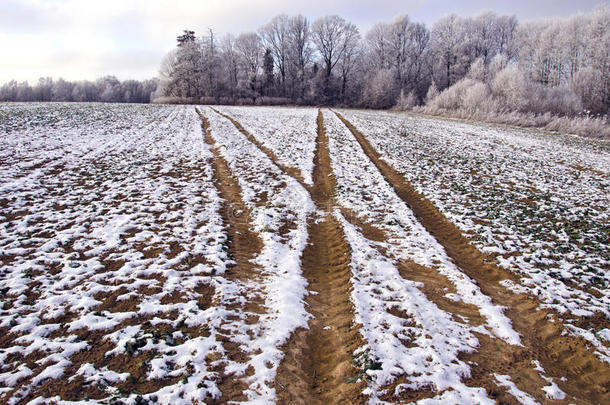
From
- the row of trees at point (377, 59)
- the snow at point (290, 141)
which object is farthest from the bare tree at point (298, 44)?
the snow at point (290, 141)

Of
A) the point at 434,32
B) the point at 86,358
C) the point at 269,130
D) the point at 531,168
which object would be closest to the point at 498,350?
the point at 86,358

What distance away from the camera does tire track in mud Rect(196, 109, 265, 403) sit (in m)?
3.92

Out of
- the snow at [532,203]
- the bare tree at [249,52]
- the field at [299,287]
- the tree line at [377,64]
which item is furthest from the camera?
the bare tree at [249,52]

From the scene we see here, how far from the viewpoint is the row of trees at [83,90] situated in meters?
72.7

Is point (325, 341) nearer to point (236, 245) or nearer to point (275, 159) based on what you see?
point (236, 245)

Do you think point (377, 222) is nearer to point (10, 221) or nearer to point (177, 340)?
point (177, 340)

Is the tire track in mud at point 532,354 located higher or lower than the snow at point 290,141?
lower

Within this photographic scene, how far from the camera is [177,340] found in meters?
4.54

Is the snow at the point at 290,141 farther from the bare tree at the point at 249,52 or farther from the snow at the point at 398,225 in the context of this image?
the bare tree at the point at 249,52

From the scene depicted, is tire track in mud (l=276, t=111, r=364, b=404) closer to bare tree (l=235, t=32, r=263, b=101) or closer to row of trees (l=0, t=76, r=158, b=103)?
bare tree (l=235, t=32, r=263, b=101)

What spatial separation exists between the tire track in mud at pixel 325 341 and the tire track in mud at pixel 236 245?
0.55 meters

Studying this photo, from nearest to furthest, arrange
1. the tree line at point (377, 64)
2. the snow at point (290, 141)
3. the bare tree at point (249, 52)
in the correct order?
1. the snow at point (290, 141)
2. the tree line at point (377, 64)
3. the bare tree at point (249, 52)

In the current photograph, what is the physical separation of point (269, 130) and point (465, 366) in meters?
21.0

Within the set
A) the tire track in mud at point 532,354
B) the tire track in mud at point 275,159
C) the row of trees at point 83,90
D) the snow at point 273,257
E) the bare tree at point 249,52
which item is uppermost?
the bare tree at point 249,52
